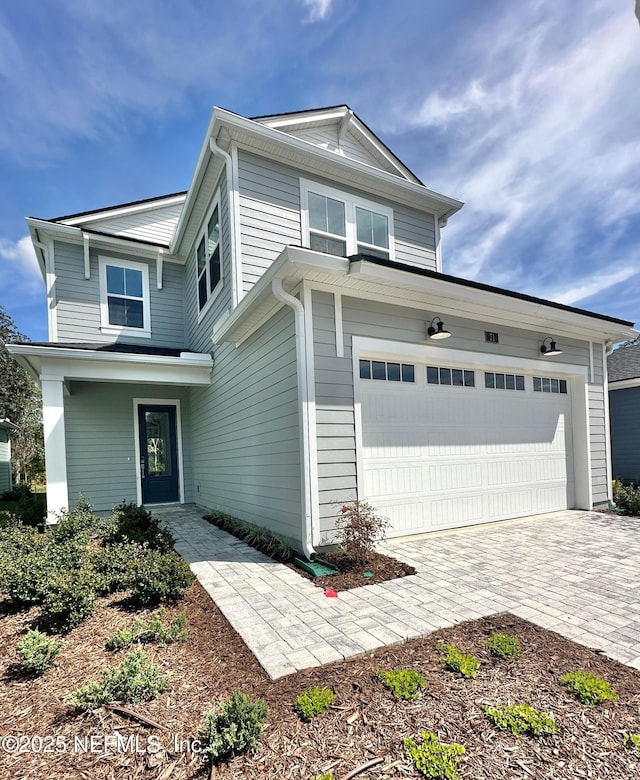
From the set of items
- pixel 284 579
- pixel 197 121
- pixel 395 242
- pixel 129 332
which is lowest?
pixel 284 579

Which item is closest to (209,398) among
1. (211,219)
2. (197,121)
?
(211,219)

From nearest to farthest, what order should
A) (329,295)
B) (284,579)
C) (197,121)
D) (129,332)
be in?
(284,579) → (329,295) → (197,121) → (129,332)

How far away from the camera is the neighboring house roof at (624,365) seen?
10852mm

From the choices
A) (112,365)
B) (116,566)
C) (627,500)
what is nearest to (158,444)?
(112,365)

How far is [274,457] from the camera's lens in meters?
5.22

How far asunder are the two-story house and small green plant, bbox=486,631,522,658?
212 centimetres

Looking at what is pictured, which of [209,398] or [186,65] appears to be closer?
[186,65]

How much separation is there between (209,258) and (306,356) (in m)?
4.28

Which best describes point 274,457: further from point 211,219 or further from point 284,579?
point 211,219

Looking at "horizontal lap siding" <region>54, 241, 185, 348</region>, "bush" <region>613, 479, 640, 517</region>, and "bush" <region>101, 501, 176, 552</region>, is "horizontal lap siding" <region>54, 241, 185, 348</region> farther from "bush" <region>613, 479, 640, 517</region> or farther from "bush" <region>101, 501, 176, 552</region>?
"bush" <region>613, 479, 640, 517</region>

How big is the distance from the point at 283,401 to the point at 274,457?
2.69 ft

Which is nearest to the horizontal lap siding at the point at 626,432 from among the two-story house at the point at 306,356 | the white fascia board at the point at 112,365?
the two-story house at the point at 306,356

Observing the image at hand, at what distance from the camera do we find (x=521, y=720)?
1.88 meters

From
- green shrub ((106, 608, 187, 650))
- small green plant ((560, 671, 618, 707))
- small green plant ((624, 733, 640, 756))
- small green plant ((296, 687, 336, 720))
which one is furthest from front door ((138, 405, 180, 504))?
small green plant ((624, 733, 640, 756))
